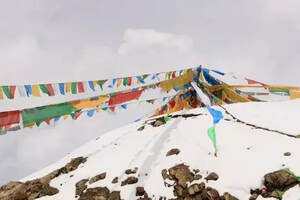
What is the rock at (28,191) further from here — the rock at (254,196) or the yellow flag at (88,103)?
the rock at (254,196)

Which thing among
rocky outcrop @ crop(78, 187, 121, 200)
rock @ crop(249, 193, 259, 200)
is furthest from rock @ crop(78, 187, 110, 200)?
rock @ crop(249, 193, 259, 200)

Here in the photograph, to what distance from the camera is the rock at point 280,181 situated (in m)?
9.85

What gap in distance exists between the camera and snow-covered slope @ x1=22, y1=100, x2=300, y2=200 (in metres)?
10.7

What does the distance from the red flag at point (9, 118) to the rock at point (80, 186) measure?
3.09m

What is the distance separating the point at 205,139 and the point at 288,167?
3.53m

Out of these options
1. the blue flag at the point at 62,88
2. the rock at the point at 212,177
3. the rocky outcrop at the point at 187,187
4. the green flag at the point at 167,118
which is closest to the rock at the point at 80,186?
the rocky outcrop at the point at 187,187

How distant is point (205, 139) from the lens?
13.3m

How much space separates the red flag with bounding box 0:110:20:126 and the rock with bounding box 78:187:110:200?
3.17 metres

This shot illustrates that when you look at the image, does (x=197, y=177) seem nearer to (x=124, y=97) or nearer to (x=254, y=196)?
(x=254, y=196)

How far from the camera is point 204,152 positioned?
1240 centimetres

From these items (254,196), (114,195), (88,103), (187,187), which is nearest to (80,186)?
(114,195)

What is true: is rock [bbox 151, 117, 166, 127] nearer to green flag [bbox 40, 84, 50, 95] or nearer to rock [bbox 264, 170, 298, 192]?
green flag [bbox 40, 84, 50, 95]

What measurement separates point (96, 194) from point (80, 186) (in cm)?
100

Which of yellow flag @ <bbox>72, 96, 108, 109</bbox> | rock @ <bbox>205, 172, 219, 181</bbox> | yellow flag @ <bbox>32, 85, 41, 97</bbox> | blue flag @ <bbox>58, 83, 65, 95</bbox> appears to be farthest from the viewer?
blue flag @ <bbox>58, 83, 65, 95</bbox>
